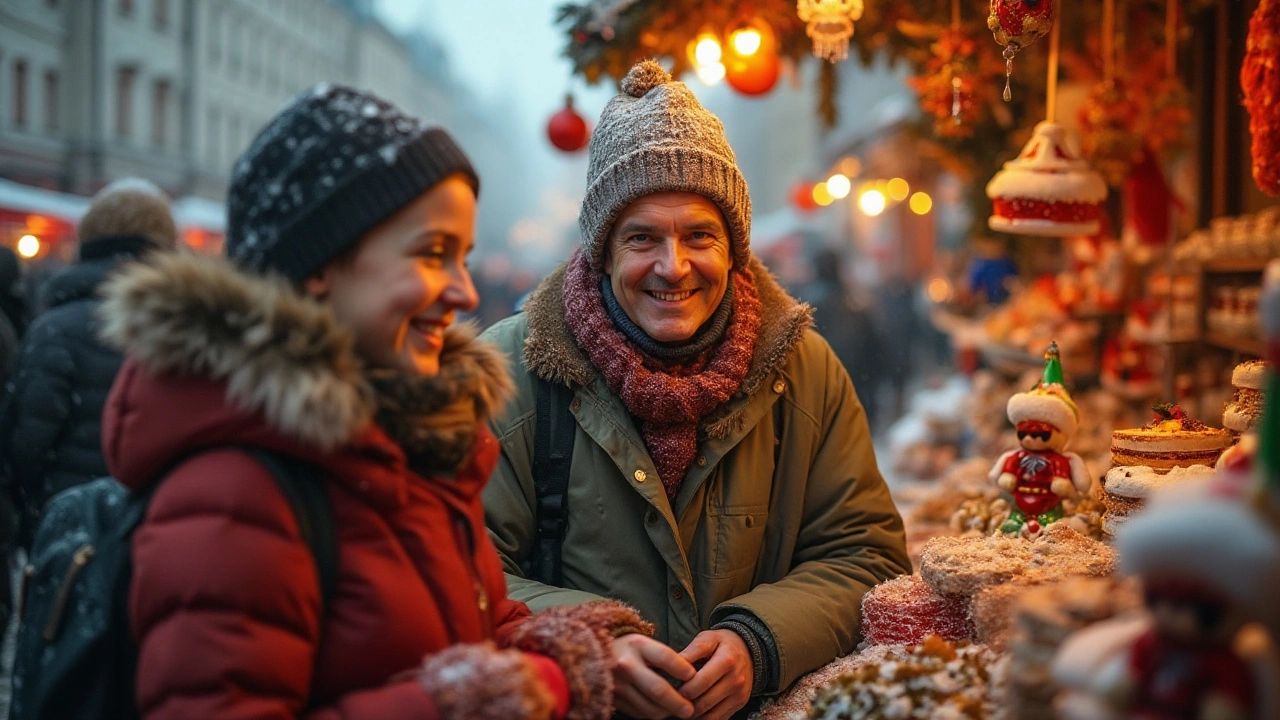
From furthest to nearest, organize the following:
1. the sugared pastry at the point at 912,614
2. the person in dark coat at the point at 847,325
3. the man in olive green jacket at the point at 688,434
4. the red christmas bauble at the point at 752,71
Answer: the person in dark coat at the point at 847,325
the red christmas bauble at the point at 752,71
the man in olive green jacket at the point at 688,434
the sugared pastry at the point at 912,614

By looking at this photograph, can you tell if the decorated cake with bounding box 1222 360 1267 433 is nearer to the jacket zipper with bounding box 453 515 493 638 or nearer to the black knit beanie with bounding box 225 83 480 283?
the jacket zipper with bounding box 453 515 493 638

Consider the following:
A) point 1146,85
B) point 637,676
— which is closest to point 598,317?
point 637,676

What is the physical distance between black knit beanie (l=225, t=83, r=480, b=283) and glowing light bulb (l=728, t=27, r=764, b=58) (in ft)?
10.5

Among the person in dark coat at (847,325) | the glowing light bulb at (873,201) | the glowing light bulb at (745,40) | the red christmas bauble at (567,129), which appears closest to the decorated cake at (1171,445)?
the glowing light bulb at (745,40)

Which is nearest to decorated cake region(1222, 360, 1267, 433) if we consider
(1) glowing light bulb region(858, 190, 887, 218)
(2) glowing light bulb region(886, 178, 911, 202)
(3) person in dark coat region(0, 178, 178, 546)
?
(3) person in dark coat region(0, 178, 178, 546)

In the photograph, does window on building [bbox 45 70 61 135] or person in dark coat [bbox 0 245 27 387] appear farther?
window on building [bbox 45 70 61 135]

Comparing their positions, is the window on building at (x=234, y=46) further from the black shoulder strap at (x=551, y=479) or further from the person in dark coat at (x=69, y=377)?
the black shoulder strap at (x=551, y=479)

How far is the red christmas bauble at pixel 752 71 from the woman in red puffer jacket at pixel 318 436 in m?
3.24

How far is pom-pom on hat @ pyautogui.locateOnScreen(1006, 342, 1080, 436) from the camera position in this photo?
2.93 m

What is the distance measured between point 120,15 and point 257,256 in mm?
27155

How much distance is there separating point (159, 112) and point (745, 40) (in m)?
27.1

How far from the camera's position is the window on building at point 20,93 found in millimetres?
21375

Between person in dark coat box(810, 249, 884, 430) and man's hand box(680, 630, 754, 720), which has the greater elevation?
person in dark coat box(810, 249, 884, 430)

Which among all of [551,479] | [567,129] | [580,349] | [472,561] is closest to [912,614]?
[551,479]
